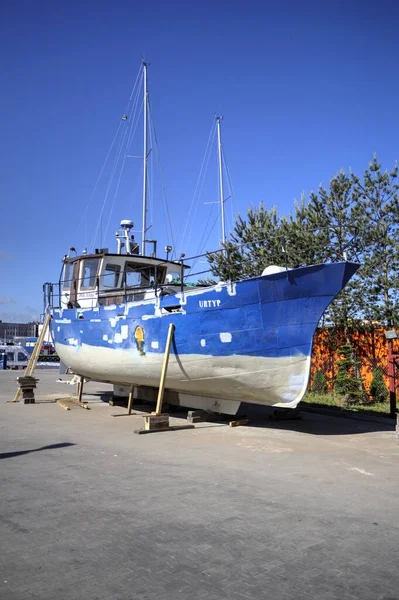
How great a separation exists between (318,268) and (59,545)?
6653 millimetres

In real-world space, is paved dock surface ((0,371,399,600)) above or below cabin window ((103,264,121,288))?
below

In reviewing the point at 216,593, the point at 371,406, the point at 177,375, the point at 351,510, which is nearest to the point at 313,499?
the point at 351,510

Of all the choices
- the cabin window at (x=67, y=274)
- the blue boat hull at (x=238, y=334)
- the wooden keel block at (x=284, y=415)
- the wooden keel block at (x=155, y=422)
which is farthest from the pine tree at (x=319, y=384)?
the cabin window at (x=67, y=274)

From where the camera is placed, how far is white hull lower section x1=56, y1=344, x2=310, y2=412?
31.6ft

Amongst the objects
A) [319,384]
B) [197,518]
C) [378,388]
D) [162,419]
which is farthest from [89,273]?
[197,518]

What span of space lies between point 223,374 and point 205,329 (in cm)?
101

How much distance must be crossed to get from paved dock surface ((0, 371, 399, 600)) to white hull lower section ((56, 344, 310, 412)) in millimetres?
1127

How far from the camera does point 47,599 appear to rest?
10.8ft

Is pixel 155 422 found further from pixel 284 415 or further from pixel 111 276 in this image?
pixel 111 276

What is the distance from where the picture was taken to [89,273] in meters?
Answer: 14.4

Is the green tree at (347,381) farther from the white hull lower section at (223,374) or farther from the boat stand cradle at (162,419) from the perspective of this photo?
the boat stand cradle at (162,419)

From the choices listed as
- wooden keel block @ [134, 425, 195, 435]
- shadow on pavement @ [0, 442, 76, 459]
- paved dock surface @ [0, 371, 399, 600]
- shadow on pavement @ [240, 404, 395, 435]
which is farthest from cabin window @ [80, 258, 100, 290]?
shadow on pavement @ [0, 442, 76, 459]

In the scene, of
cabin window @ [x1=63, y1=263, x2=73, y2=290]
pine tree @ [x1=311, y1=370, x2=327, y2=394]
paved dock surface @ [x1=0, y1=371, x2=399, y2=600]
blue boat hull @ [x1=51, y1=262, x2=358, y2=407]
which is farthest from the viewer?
pine tree @ [x1=311, y1=370, x2=327, y2=394]

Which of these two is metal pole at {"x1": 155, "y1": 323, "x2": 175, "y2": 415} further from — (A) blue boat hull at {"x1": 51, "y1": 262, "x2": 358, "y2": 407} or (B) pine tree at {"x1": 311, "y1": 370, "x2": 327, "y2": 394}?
(B) pine tree at {"x1": 311, "y1": 370, "x2": 327, "y2": 394}
